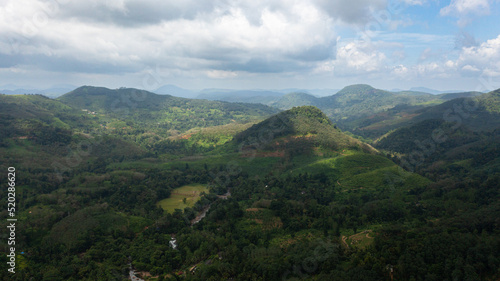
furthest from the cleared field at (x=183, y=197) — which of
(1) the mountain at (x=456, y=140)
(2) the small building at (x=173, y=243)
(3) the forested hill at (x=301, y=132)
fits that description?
(1) the mountain at (x=456, y=140)

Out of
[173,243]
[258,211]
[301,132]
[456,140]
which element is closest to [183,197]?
[173,243]

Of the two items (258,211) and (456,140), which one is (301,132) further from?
(456,140)

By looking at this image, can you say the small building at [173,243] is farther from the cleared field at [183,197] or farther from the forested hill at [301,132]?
the forested hill at [301,132]

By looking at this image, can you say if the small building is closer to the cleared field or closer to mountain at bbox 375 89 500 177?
the cleared field

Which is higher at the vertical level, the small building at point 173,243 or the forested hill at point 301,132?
the forested hill at point 301,132

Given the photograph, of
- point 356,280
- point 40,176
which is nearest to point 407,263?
point 356,280
